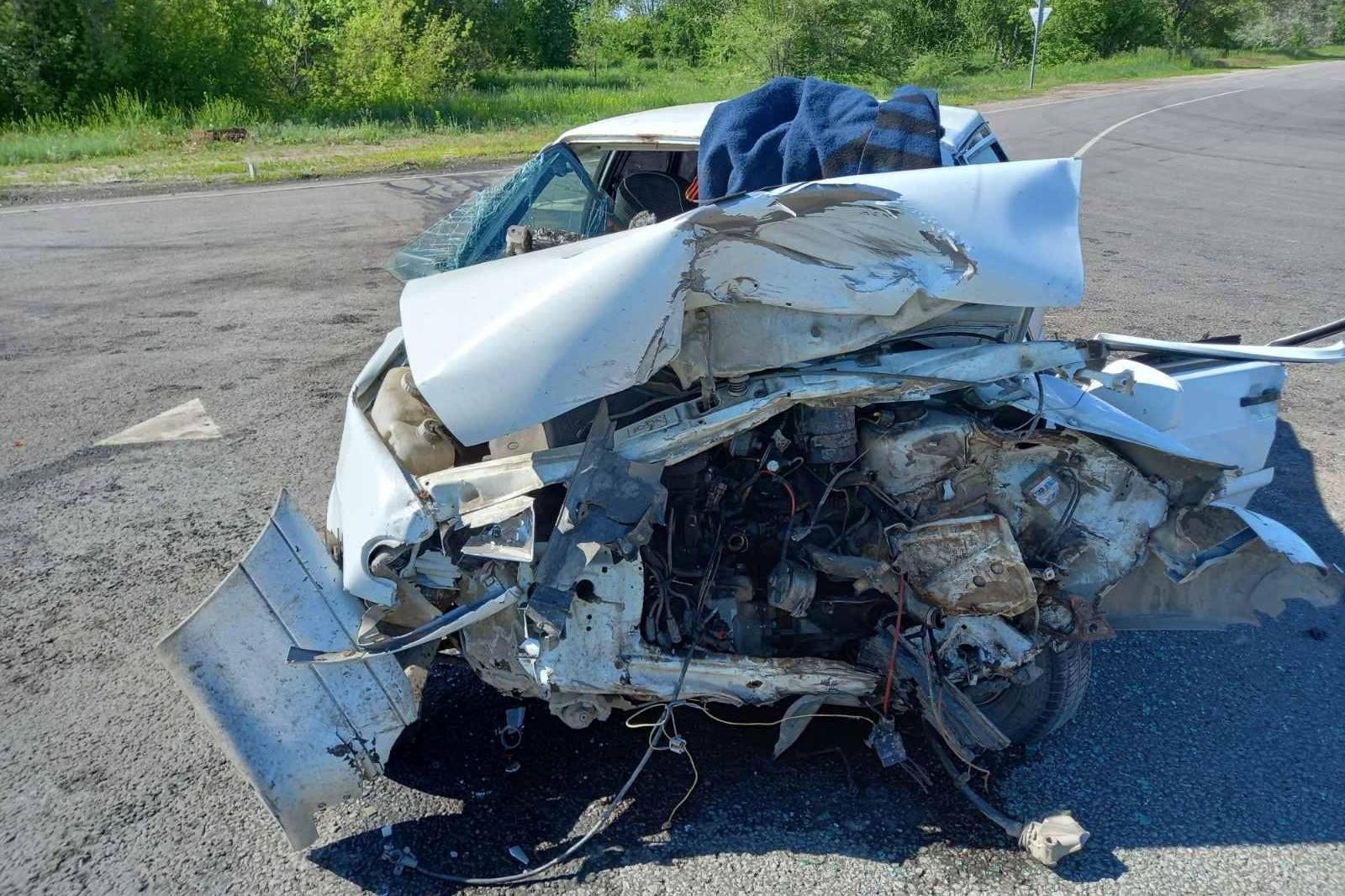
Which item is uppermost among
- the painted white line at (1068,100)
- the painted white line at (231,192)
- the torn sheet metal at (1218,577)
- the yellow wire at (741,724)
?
the painted white line at (231,192)

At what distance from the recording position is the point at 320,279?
8656mm


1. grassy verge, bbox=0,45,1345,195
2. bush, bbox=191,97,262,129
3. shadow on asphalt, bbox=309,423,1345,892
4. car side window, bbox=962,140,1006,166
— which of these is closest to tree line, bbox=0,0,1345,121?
bush, bbox=191,97,262,129

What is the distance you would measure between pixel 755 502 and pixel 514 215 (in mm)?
1879

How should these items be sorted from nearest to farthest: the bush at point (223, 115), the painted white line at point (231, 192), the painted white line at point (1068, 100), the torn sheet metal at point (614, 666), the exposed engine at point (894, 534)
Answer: the torn sheet metal at point (614, 666) < the exposed engine at point (894, 534) < the painted white line at point (231, 192) < the bush at point (223, 115) < the painted white line at point (1068, 100)

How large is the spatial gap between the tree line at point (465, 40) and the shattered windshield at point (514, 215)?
17.8m

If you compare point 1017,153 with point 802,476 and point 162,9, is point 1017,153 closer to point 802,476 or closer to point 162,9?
point 802,476

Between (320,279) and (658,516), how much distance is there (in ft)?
23.0

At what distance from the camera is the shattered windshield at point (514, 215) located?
3.94 metres

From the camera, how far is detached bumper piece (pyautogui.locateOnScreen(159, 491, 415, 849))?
2.58 meters

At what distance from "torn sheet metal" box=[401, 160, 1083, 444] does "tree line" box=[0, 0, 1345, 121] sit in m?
19.6

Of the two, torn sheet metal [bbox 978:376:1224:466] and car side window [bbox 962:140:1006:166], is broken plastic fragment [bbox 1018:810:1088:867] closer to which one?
torn sheet metal [bbox 978:376:1224:466]

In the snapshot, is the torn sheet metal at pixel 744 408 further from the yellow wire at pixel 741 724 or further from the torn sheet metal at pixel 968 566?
the yellow wire at pixel 741 724

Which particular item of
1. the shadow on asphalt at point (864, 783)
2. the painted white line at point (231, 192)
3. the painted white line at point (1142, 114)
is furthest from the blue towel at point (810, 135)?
the painted white line at point (1142, 114)

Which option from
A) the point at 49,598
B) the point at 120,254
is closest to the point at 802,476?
the point at 49,598
